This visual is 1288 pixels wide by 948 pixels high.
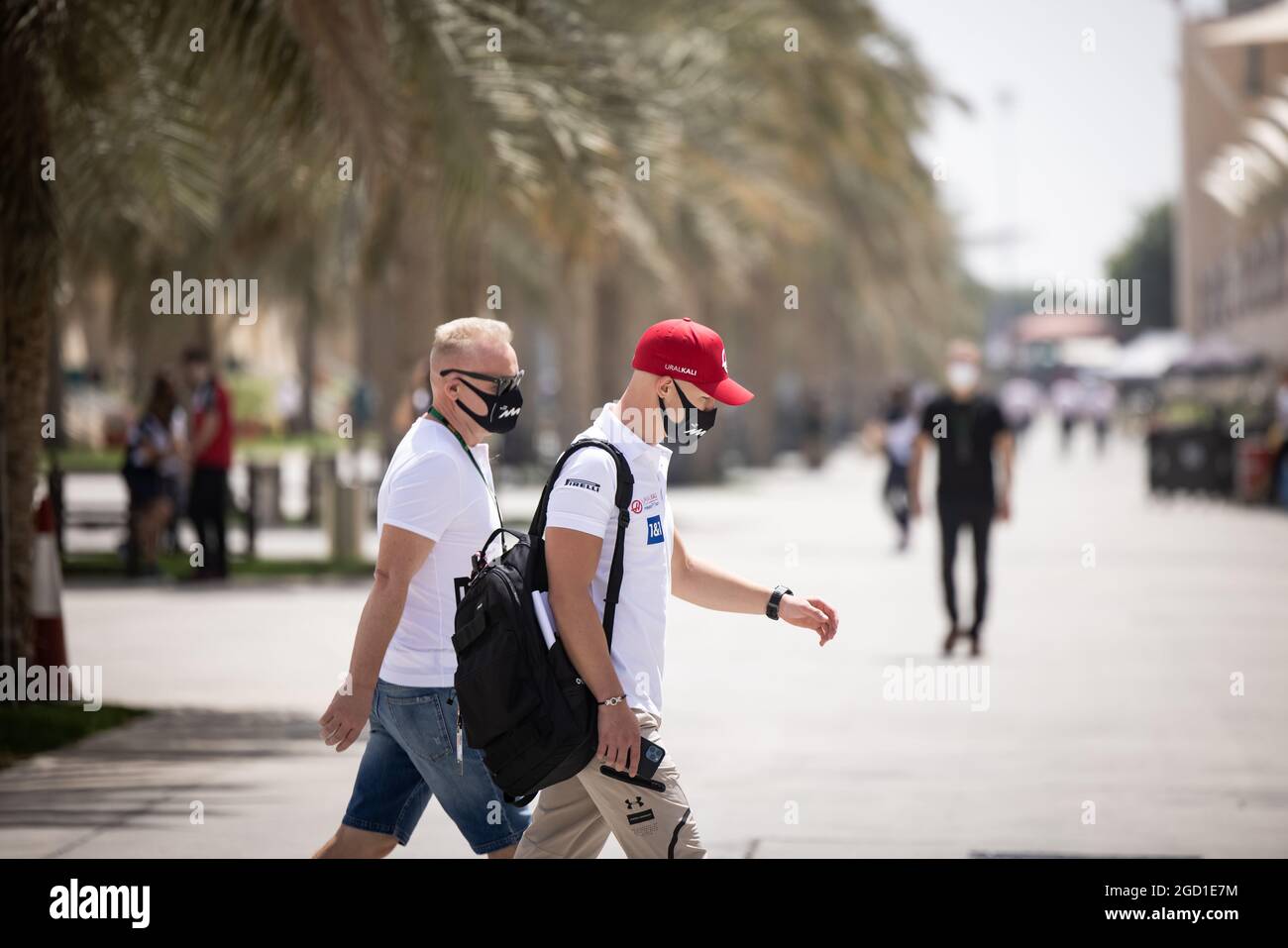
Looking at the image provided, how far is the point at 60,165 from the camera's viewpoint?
11.3 m

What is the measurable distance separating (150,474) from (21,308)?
7.26 m

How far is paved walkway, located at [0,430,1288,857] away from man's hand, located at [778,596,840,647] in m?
1.83

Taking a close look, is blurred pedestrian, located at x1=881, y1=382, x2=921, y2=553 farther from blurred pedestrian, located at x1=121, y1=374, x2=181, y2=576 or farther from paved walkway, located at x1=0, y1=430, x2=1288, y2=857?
blurred pedestrian, located at x1=121, y1=374, x2=181, y2=576

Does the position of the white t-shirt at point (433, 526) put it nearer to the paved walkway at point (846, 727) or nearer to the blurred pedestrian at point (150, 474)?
the paved walkway at point (846, 727)

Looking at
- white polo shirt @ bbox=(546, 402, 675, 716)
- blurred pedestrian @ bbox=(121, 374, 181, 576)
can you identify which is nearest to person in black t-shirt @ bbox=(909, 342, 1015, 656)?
white polo shirt @ bbox=(546, 402, 675, 716)

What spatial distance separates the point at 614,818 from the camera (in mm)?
4477

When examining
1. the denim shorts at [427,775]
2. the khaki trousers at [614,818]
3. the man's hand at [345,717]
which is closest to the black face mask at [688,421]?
the khaki trousers at [614,818]

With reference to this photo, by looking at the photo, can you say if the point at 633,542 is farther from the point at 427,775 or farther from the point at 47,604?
the point at 47,604

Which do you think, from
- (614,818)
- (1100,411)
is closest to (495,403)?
(614,818)

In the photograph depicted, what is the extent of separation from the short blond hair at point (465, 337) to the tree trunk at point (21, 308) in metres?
5.35

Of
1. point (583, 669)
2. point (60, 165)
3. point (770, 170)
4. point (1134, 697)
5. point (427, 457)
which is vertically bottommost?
point (1134, 697)
